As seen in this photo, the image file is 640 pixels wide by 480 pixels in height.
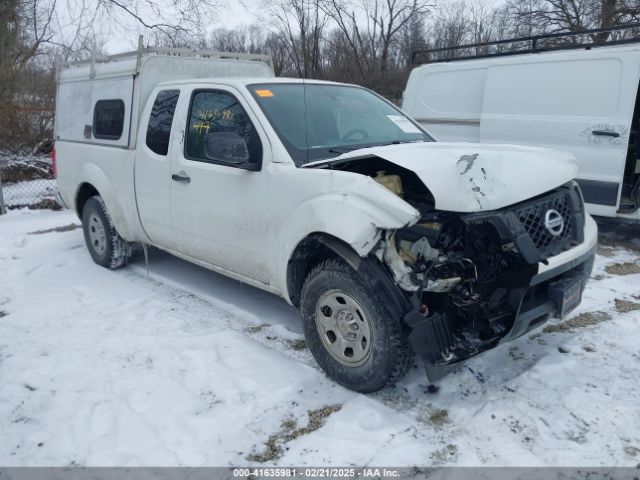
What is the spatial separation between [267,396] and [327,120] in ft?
6.84

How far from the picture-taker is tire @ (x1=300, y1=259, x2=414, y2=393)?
3033 mm

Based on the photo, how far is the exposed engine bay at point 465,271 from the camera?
2.90 m

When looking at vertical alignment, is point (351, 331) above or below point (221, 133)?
below

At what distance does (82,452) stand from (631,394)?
3140 mm

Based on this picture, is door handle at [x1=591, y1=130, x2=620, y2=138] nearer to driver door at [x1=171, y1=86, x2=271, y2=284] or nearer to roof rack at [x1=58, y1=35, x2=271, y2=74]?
roof rack at [x1=58, y1=35, x2=271, y2=74]

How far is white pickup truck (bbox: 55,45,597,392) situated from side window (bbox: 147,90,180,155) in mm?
19

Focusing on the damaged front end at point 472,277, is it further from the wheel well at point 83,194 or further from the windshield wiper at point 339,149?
the wheel well at point 83,194

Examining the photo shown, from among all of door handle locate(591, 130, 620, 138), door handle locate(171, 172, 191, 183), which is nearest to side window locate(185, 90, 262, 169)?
door handle locate(171, 172, 191, 183)

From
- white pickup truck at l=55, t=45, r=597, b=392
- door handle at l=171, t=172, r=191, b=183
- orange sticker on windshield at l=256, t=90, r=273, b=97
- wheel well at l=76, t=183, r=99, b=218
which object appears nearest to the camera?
white pickup truck at l=55, t=45, r=597, b=392

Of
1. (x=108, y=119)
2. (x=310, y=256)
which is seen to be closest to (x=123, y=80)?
(x=108, y=119)

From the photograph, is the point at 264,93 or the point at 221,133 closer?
the point at 221,133

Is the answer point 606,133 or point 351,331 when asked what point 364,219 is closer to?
point 351,331

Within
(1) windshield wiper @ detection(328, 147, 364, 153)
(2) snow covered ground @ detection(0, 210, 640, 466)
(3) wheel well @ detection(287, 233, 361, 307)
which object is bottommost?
(2) snow covered ground @ detection(0, 210, 640, 466)

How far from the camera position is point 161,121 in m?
4.83
